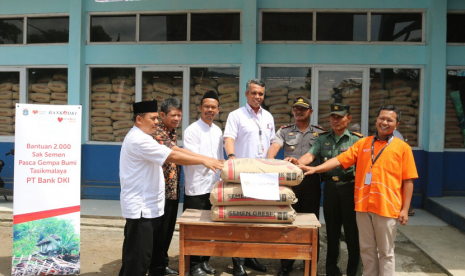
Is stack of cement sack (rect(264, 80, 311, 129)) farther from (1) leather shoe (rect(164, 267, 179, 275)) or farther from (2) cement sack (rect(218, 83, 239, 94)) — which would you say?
(1) leather shoe (rect(164, 267, 179, 275))

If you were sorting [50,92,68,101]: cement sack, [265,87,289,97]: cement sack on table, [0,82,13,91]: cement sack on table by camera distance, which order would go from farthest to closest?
[0,82,13,91]: cement sack on table, [50,92,68,101]: cement sack, [265,87,289,97]: cement sack on table

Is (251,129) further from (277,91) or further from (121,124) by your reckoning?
(121,124)

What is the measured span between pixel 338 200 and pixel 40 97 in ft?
20.6

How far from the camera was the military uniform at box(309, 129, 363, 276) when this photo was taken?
401 cm

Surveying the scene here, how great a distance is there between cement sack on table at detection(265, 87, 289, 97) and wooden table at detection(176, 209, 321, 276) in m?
4.06

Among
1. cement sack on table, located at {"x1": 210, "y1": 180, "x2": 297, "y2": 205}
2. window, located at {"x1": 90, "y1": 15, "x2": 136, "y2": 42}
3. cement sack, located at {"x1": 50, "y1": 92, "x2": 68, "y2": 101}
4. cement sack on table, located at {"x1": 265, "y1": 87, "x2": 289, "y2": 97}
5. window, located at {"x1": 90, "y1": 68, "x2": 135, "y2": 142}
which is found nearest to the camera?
cement sack on table, located at {"x1": 210, "y1": 180, "x2": 297, "y2": 205}

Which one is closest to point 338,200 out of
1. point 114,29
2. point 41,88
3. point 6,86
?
point 114,29

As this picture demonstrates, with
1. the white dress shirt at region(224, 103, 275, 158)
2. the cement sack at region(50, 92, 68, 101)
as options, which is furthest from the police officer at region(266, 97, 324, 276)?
the cement sack at region(50, 92, 68, 101)

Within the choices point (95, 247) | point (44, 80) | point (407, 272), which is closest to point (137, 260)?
point (95, 247)

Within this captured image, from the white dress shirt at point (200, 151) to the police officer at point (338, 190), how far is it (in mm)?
934

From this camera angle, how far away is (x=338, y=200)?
4051mm

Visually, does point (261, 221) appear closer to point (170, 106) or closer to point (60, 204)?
point (170, 106)

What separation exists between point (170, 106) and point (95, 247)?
2333 mm

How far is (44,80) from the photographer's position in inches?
311
